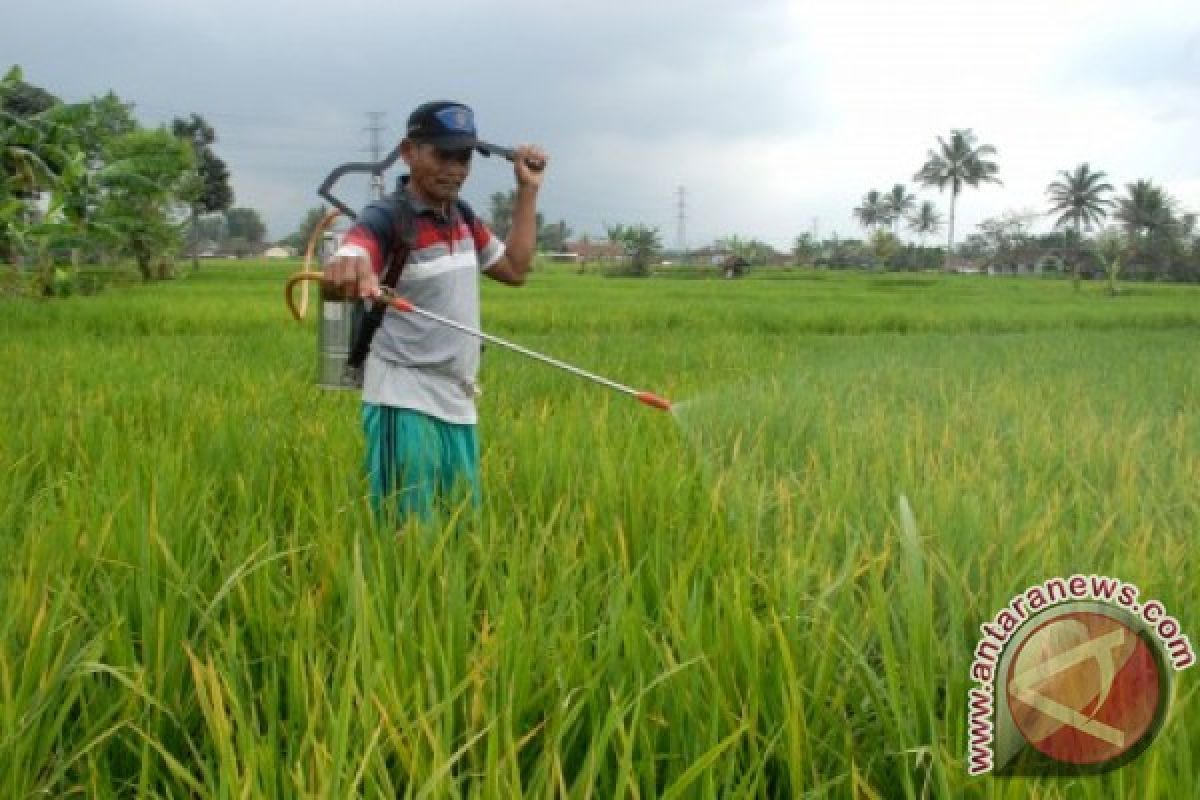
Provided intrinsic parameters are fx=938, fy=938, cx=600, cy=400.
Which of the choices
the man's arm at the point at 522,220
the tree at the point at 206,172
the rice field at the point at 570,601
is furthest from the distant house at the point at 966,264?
the man's arm at the point at 522,220

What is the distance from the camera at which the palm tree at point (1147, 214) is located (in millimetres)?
48875

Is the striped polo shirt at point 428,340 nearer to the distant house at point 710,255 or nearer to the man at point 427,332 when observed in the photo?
the man at point 427,332

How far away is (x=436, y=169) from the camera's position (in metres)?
1.99

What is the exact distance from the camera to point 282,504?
7.07ft

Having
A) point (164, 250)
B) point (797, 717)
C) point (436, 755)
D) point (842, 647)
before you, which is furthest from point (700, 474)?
point (164, 250)

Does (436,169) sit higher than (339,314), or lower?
Result: higher

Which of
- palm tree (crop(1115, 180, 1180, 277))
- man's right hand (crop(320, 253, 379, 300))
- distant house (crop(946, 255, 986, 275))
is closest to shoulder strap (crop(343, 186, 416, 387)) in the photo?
man's right hand (crop(320, 253, 379, 300))

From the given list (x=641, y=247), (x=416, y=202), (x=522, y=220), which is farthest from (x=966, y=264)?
(x=416, y=202)

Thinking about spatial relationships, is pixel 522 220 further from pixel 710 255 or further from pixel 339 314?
pixel 710 255

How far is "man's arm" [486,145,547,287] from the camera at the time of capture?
2127 millimetres

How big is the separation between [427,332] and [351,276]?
0.33 metres

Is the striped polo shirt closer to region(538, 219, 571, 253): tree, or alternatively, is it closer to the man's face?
the man's face

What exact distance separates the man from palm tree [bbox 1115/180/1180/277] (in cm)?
5392

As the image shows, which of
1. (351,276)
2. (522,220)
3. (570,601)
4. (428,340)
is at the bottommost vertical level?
(570,601)
